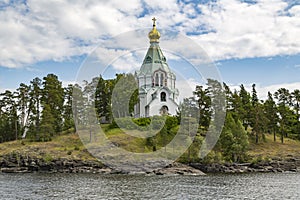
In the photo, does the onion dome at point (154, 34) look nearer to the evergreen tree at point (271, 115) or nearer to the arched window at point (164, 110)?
the arched window at point (164, 110)

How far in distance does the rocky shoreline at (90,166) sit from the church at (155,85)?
75.8 ft

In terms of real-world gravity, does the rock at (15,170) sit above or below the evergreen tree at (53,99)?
below

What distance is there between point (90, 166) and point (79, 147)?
8707mm

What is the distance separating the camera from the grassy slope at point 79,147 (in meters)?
64.3

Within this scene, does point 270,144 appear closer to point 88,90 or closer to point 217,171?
point 217,171

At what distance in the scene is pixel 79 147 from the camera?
68.1m

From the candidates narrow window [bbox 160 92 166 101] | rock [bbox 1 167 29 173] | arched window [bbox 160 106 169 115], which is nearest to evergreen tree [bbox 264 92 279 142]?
arched window [bbox 160 106 169 115]

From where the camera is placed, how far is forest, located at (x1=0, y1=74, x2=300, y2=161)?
7181 cm

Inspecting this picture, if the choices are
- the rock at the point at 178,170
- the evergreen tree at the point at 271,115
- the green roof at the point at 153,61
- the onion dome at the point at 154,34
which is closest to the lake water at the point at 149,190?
the rock at the point at 178,170

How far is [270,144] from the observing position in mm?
74125

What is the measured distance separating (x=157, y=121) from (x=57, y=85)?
22824mm

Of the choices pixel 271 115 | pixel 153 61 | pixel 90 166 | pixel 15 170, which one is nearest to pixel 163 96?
pixel 153 61

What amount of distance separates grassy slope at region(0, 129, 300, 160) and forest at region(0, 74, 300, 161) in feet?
6.64

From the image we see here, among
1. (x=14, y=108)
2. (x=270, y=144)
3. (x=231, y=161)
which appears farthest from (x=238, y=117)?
(x=14, y=108)
